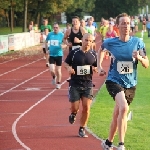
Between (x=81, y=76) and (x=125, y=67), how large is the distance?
2.36 meters

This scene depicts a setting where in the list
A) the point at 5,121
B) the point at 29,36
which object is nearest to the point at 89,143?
the point at 5,121

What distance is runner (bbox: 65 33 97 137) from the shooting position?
11195mm

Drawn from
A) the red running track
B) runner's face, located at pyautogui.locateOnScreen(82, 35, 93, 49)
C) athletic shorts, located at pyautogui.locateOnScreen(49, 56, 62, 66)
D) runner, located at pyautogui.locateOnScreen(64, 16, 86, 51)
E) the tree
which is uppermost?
runner's face, located at pyautogui.locateOnScreen(82, 35, 93, 49)

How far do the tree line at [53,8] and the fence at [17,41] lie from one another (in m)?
3.49

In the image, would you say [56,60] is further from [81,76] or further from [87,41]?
[87,41]

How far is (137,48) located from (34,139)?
2.79 meters

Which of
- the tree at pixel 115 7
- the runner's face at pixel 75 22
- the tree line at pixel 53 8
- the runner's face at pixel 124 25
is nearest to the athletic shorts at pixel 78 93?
the runner's face at pixel 124 25

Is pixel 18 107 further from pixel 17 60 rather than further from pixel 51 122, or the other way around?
pixel 17 60

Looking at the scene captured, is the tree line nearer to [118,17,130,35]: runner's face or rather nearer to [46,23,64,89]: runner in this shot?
[46,23,64,89]: runner

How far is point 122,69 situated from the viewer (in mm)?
9070

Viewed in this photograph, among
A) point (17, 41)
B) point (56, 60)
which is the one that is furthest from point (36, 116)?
point (17, 41)

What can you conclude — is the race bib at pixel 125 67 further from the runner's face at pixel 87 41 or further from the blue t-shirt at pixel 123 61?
the runner's face at pixel 87 41

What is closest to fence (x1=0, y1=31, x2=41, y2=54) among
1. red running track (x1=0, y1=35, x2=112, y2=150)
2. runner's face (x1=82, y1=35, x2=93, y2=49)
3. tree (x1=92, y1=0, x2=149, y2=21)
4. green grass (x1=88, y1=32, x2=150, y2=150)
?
red running track (x1=0, y1=35, x2=112, y2=150)

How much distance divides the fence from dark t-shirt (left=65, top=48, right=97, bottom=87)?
76.1ft
